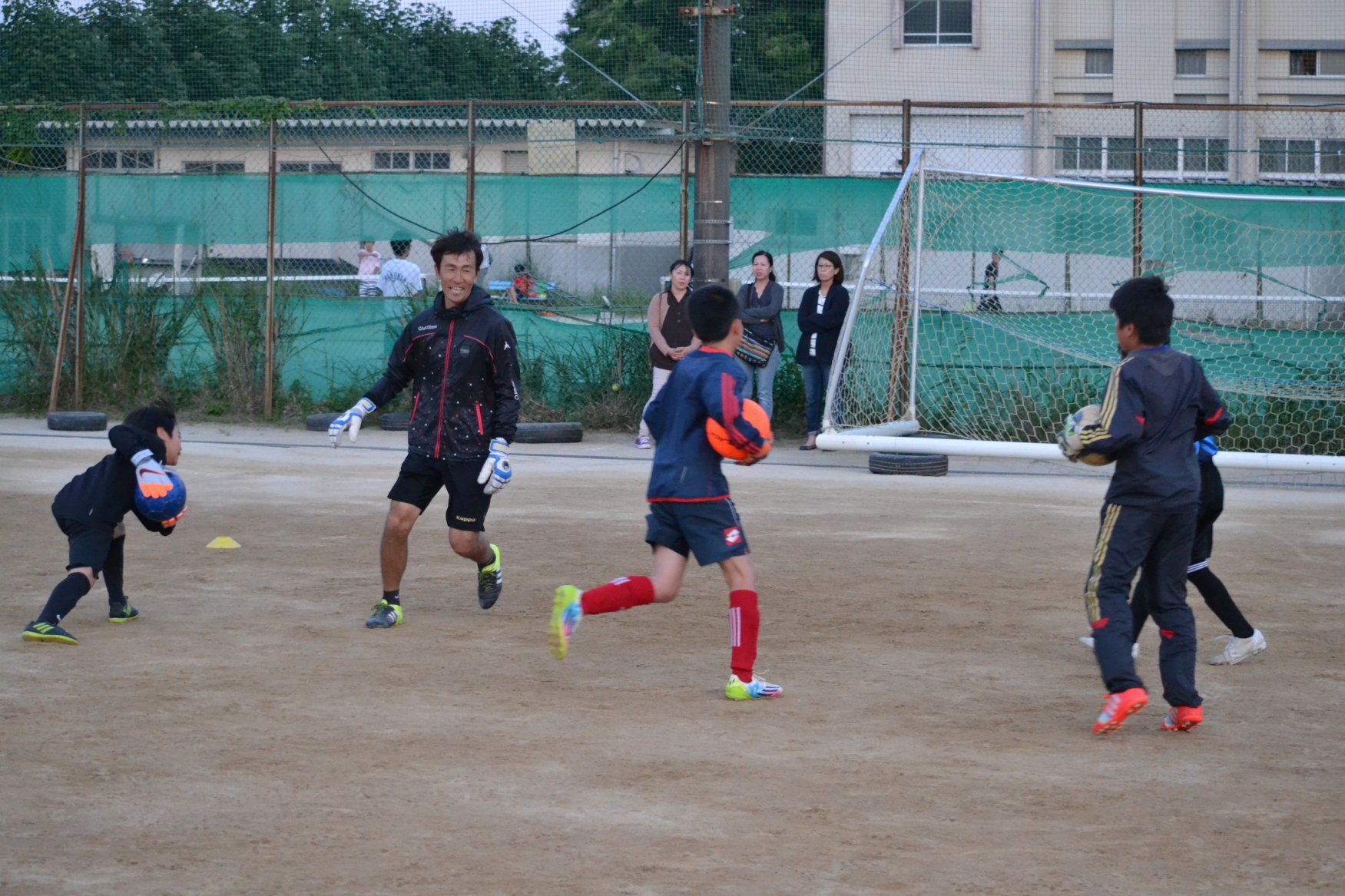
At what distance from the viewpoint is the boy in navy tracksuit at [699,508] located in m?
6.01

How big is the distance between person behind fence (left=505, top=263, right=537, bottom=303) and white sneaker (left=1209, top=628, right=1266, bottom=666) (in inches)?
418

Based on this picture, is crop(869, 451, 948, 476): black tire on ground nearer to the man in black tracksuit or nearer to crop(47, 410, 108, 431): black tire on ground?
the man in black tracksuit

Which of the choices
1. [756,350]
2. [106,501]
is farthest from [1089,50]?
[106,501]

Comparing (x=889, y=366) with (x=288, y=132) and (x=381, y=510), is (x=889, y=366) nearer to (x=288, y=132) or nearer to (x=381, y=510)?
(x=381, y=510)

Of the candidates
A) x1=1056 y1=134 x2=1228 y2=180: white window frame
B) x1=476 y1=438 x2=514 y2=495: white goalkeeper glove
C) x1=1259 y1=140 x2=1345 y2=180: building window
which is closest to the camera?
x1=476 y1=438 x2=514 y2=495: white goalkeeper glove

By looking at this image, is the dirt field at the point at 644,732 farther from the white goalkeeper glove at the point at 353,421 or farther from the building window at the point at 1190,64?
the building window at the point at 1190,64

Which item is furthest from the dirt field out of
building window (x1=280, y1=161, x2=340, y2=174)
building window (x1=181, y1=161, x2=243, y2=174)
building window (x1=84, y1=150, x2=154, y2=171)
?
building window (x1=181, y1=161, x2=243, y2=174)

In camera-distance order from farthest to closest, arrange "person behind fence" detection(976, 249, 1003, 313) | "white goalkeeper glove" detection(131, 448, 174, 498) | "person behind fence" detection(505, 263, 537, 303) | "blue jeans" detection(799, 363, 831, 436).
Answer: "person behind fence" detection(505, 263, 537, 303) → "person behind fence" detection(976, 249, 1003, 313) → "blue jeans" detection(799, 363, 831, 436) → "white goalkeeper glove" detection(131, 448, 174, 498)

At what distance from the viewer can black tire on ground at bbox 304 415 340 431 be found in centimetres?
1549

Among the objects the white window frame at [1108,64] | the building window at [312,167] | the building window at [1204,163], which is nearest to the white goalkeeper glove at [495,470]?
the building window at [312,167]

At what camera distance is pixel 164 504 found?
22.7 ft

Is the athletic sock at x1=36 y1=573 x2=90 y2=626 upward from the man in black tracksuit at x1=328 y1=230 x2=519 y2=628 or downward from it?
downward

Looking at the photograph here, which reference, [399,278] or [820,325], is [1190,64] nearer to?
[820,325]

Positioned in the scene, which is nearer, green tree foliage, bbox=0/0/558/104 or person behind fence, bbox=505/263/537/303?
person behind fence, bbox=505/263/537/303
